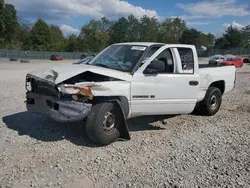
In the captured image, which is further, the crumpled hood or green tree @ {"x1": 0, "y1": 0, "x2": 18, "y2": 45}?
green tree @ {"x1": 0, "y1": 0, "x2": 18, "y2": 45}

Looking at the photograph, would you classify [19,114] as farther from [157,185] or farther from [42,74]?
[157,185]

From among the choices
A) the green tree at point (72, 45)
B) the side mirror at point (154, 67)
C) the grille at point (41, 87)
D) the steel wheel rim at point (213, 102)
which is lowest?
the steel wheel rim at point (213, 102)

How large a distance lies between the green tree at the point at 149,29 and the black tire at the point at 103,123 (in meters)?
94.4

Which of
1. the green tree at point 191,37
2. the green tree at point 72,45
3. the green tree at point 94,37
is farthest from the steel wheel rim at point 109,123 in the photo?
the green tree at point 191,37

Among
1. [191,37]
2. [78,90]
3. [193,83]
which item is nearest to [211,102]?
[193,83]

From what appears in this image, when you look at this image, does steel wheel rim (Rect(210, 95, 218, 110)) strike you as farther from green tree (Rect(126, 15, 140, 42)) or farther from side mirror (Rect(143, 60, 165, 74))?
green tree (Rect(126, 15, 140, 42))

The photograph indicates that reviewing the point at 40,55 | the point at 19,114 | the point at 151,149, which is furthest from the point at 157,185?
the point at 40,55

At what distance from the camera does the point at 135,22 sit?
101 meters

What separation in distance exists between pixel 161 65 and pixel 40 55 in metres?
59.5

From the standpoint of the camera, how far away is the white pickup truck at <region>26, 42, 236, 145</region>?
432 centimetres

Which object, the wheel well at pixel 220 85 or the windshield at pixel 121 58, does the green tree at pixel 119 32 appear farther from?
the windshield at pixel 121 58

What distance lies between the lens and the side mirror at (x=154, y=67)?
16.0 feet

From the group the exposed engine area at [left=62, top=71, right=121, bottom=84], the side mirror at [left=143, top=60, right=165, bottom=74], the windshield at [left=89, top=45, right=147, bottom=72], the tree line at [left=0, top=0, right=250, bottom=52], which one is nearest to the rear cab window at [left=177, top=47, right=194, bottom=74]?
the side mirror at [left=143, top=60, right=165, bottom=74]

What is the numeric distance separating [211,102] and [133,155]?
3429 mm
